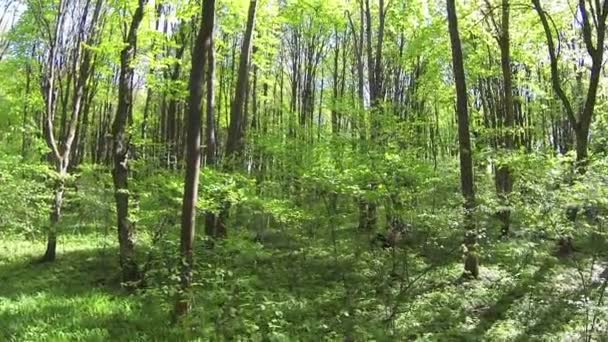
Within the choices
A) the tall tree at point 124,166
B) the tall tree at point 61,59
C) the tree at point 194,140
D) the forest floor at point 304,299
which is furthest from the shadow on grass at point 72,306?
the tall tree at point 61,59

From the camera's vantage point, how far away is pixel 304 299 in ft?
34.0

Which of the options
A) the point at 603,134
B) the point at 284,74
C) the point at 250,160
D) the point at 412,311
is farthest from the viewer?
the point at 284,74

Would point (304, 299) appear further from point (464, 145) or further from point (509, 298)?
point (464, 145)

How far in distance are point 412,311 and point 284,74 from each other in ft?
79.0

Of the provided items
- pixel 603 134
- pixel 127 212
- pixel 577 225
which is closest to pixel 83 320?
pixel 127 212

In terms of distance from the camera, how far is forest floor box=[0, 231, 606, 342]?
7.77m

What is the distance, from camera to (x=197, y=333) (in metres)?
7.50

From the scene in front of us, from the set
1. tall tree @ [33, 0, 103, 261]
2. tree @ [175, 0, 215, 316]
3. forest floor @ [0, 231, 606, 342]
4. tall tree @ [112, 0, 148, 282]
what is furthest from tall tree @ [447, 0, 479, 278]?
tall tree @ [33, 0, 103, 261]

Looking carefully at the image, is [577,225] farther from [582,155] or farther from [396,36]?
[396,36]

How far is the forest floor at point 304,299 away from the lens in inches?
306

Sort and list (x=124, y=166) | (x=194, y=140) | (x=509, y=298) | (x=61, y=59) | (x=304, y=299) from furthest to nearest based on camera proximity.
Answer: (x=61, y=59), (x=124, y=166), (x=509, y=298), (x=304, y=299), (x=194, y=140)

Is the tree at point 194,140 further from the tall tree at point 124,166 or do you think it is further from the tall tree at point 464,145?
the tall tree at point 464,145

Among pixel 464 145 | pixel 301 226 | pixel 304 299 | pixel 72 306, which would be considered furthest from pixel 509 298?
pixel 72 306

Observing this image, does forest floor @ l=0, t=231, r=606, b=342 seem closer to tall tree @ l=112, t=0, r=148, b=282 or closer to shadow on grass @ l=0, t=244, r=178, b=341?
shadow on grass @ l=0, t=244, r=178, b=341
